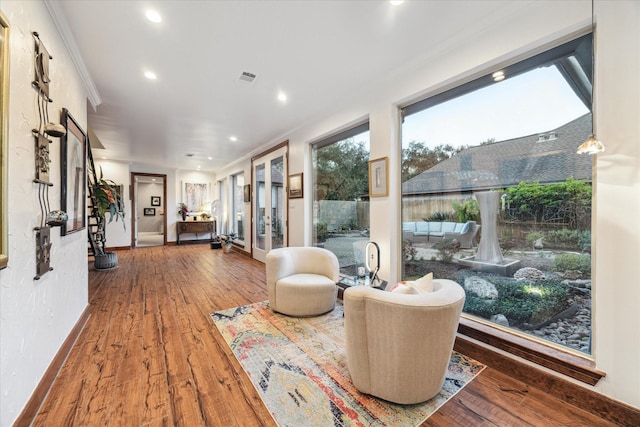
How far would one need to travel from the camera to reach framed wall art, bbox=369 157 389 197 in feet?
9.31

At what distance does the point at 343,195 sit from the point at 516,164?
6.95ft

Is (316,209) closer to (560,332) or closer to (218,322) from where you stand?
(218,322)

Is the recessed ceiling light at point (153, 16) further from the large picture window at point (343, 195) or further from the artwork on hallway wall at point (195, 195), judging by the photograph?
the artwork on hallway wall at point (195, 195)

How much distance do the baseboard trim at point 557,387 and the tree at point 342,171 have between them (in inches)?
77.9

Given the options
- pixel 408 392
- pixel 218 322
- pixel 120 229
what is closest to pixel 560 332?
pixel 408 392

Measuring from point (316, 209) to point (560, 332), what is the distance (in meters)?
3.15

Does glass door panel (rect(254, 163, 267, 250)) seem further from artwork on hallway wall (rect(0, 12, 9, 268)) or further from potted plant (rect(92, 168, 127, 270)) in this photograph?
artwork on hallway wall (rect(0, 12, 9, 268))

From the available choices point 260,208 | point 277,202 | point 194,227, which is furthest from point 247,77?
point 194,227

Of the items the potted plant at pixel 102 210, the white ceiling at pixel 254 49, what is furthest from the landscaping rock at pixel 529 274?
the potted plant at pixel 102 210

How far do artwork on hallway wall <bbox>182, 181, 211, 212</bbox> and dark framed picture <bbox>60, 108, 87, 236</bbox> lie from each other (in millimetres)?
6451

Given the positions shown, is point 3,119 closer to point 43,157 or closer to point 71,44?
point 43,157

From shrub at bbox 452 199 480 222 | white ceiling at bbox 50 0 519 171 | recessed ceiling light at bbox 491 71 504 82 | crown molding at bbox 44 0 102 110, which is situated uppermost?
white ceiling at bbox 50 0 519 171

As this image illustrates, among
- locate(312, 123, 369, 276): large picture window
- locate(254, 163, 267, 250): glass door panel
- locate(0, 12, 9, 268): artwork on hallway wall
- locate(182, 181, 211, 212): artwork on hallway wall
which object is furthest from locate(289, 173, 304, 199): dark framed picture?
locate(182, 181, 211, 212): artwork on hallway wall

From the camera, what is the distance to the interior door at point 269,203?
507cm
